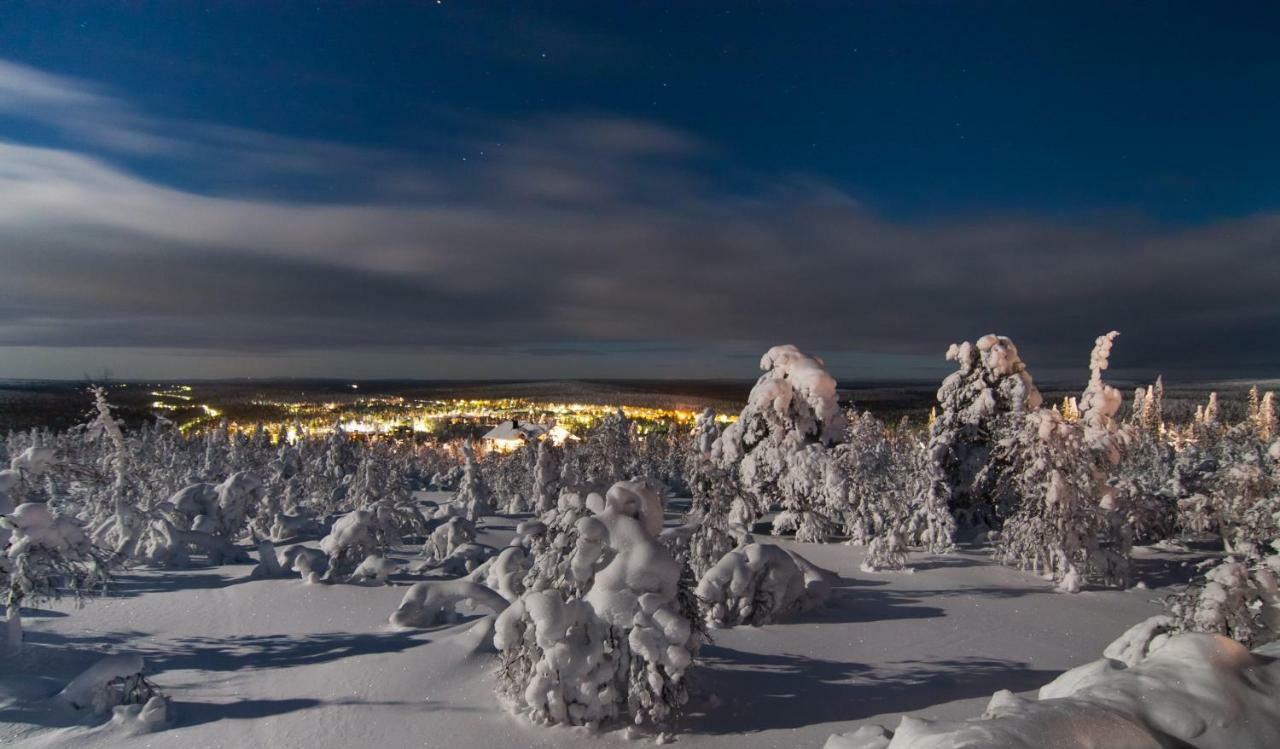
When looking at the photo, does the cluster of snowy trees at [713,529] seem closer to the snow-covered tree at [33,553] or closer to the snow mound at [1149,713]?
the snow-covered tree at [33,553]

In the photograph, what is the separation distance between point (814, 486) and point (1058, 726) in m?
23.8

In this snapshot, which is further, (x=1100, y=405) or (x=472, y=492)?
(x=472, y=492)

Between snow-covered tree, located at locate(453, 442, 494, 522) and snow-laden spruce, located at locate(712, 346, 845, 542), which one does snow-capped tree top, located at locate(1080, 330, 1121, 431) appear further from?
snow-covered tree, located at locate(453, 442, 494, 522)

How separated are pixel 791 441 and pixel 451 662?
19.1 metres

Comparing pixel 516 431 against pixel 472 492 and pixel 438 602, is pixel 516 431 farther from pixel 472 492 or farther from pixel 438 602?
pixel 438 602

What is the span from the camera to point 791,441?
29031mm

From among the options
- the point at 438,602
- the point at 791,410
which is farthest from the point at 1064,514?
the point at 438,602

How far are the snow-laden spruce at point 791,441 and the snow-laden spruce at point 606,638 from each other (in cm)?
1761

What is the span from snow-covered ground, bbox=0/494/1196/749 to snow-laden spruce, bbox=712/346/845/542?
7.75 m

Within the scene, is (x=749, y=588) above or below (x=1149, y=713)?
below

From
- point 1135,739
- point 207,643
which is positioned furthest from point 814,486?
point 1135,739

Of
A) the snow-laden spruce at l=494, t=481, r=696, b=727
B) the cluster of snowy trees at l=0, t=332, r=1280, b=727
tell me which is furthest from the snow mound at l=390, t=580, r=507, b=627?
the snow-laden spruce at l=494, t=481, r=696, b=727

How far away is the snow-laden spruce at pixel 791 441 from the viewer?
28.6 meters

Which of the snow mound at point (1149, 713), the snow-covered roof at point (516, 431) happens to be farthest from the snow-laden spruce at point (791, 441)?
the snow-covered roof at point (516, 431)
